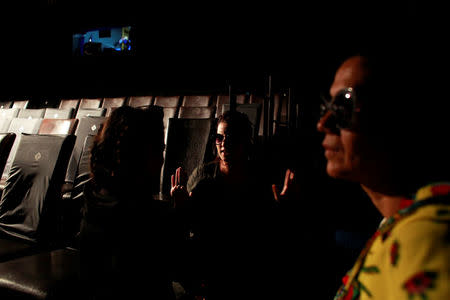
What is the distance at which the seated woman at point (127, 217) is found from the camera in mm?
790

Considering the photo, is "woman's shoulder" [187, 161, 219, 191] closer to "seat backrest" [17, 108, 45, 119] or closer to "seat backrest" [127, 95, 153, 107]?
"seat backrest" [127, 95, 153, 107]

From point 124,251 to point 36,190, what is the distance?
2.68ft

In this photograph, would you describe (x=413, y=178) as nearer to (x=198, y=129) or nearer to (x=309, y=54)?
(x=198, y=129)

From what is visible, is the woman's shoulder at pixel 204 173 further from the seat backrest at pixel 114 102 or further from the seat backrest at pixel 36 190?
the seat backrest at pixel 114 102

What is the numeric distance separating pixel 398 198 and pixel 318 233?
3.33ft

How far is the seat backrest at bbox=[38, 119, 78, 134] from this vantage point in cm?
225

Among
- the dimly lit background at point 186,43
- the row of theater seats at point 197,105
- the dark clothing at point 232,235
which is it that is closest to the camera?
the dark clothing at point 232,235

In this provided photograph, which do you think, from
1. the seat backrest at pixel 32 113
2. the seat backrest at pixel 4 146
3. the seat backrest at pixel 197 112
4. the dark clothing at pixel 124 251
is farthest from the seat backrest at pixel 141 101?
the dark clothing at pixel 124 251

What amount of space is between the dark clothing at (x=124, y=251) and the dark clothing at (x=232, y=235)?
0.88 ft

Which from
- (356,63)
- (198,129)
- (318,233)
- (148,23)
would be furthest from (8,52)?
(356,63)

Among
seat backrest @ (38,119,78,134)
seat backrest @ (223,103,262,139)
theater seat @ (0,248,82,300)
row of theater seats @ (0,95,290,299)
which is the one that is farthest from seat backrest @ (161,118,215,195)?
seat backrest @ (38,119,78,134)

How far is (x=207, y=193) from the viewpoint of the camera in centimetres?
119

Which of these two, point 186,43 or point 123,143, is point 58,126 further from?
point 123,143

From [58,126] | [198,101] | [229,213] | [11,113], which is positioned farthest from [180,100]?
[11,113]
